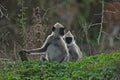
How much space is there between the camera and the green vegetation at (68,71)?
5.28 m

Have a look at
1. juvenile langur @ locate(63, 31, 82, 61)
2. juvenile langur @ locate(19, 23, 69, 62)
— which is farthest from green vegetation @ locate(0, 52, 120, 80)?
juvenile langur @ locate(63, 31, 82, 61)

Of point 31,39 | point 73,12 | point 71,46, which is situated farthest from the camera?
point 31,39

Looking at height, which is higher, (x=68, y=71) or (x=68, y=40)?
(x=68, y=40)

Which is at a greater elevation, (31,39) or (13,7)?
(13,7)

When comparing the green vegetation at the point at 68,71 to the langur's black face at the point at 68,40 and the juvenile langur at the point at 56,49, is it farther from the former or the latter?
the langur's black face at the point at 68,40

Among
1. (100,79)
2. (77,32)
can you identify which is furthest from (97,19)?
(100,79)

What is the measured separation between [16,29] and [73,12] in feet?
36.2

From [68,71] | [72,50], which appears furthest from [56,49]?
[68,71]

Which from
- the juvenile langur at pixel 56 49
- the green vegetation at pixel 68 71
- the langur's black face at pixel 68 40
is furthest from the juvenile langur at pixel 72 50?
the green vegetation at pixel 68 71

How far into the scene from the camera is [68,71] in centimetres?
603

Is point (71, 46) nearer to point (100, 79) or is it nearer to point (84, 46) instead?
point (84, 46)

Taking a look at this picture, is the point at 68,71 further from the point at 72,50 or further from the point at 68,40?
the point at 68,40

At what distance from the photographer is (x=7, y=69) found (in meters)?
6.83

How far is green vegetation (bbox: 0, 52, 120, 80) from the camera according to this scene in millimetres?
A: 5277
